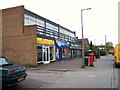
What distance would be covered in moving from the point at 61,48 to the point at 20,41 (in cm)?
1034

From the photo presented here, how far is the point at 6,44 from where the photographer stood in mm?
27594

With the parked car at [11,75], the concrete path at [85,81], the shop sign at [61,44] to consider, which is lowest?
the concrete path at [85,81]

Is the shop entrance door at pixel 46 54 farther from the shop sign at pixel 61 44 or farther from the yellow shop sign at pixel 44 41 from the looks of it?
the shop sign at pixel 61 44

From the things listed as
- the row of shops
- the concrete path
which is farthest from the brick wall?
the concrete path

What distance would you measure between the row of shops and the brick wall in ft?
4.36

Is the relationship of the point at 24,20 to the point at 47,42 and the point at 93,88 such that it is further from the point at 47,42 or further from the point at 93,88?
Result: the point at 93,88

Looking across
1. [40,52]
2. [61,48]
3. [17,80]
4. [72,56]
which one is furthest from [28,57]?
[72,56]

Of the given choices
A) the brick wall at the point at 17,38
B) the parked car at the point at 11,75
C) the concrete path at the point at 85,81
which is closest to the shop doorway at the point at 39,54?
the brick wall at the point at 17,38

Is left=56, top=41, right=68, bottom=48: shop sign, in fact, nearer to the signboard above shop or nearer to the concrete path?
the signboard above shop

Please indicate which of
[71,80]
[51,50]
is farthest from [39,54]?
[71,80]

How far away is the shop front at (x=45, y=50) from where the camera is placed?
26.7m

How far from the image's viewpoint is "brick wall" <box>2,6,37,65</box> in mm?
25391

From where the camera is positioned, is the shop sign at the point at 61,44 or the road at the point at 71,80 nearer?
the road at the point at 71,80

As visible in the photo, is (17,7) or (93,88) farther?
(17,7)
